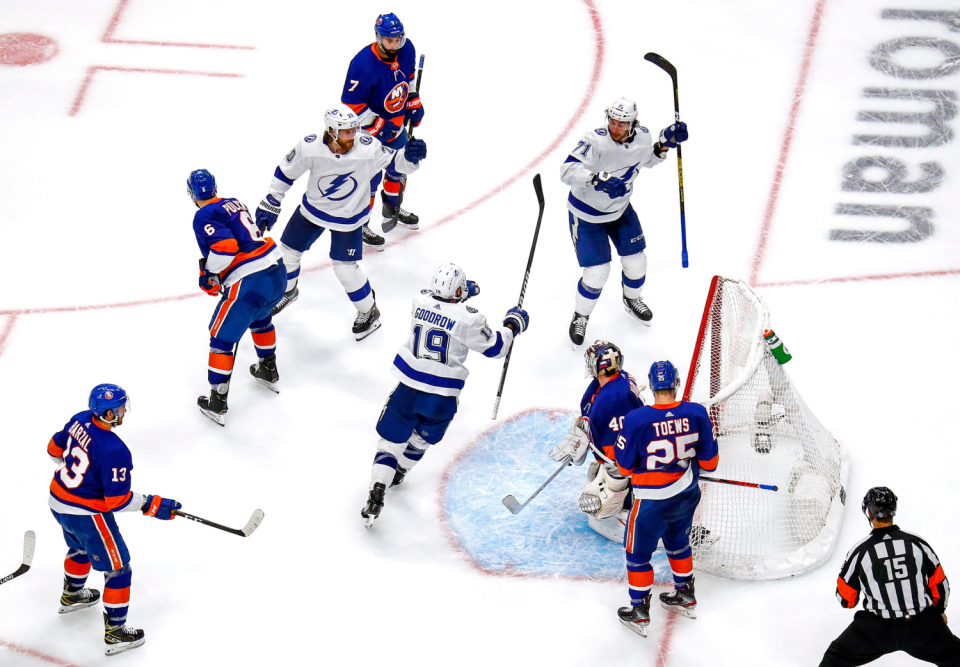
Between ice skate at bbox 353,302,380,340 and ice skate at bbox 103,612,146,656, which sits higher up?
ice skate at bbox 353,302,380,340

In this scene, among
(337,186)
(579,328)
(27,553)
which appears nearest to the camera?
(27,553)

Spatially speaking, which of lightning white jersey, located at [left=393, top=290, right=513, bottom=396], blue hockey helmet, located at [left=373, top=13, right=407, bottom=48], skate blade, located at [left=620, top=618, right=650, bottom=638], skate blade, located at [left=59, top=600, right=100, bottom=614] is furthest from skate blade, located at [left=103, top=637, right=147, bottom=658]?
blue hockey helmet, located at [left=373, top=13, right=407, bottom=48]

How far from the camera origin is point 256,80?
808 cm

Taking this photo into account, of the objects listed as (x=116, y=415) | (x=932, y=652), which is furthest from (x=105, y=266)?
(x=932, y=652)

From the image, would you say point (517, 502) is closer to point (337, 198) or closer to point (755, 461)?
point (755, 461)

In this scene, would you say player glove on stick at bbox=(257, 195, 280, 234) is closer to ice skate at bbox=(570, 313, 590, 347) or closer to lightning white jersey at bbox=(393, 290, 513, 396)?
lightning white jersey at bbox=(393, 290, 513, 396)

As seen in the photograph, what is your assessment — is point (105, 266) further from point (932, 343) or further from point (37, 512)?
point (932, 343)

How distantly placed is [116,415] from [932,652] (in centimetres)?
305

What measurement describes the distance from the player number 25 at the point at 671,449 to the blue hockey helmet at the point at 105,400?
1.97 meters

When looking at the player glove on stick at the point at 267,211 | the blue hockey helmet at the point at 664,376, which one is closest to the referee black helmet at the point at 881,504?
the blue hockey helmet at the point at 664,376

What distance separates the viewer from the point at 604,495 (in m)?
4.86

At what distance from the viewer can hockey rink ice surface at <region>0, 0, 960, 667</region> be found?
4.79 m

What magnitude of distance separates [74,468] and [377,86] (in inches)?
112

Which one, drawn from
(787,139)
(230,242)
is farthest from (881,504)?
(787,139)
